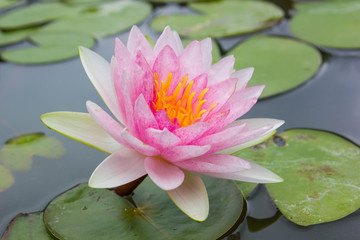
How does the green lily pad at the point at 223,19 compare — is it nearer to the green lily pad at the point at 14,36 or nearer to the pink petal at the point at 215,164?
the green lily pad at the point at 14,36

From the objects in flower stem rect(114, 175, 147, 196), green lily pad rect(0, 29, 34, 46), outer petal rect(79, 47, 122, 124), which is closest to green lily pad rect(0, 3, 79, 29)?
green lily pad rect(0, 29, 34, 46)

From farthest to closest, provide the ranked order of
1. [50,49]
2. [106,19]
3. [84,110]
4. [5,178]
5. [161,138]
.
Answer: [106,19] < [50,49] < [84,110] < [5,178] < [161,138]

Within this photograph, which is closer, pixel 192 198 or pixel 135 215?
pixel 192 198

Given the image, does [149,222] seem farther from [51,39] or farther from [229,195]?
[51,39]

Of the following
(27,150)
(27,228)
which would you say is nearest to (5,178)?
(27,150)

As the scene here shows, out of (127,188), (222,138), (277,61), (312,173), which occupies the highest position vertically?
(222,138)

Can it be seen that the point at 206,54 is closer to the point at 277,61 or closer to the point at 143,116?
the point at 143,116

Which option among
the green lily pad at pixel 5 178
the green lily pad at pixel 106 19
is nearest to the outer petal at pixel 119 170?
the green lily pad at pixel 5 178
